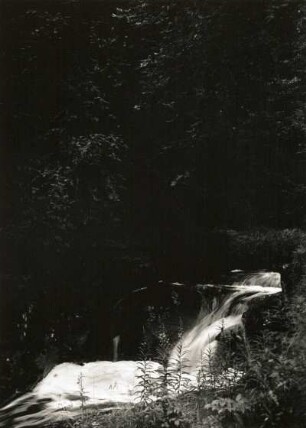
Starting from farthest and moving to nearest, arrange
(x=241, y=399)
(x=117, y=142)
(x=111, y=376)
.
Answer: (x=117, y=142) < (x=111, y=376) < (x=241, y=399)

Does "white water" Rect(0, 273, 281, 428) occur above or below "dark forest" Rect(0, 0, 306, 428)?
below

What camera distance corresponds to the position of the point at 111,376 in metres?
7.59

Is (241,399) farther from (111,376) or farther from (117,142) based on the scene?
(117,142)

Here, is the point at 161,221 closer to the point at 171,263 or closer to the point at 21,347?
the point at 171,263

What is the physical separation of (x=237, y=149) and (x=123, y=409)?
611 cm

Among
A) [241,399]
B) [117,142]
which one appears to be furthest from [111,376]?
[117,142]

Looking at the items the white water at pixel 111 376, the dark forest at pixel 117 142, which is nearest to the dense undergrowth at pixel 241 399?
the white water at pixel 111 376

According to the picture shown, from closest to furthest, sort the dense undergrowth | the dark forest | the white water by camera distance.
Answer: the dense undergrowth, the white water, the dark forest

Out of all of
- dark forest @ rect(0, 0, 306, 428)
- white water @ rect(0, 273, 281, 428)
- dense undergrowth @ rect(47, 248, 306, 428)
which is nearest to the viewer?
dense undergrowth @ rect(47, 248, 306, 428)

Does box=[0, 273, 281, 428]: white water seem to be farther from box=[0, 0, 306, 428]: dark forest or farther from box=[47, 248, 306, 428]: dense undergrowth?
box=[47, 248, 306, 428]: dense undergrowth

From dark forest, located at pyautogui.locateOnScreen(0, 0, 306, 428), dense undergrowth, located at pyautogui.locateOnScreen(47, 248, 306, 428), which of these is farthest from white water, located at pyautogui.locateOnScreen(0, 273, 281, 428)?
dense undergrowth, located at pyautogui.locateOnScreen(47, 248, 306, 428)

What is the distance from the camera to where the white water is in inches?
256

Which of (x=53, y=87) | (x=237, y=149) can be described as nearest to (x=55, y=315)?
(x=53, y=87)

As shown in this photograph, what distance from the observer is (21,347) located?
Answer: 8695mm
